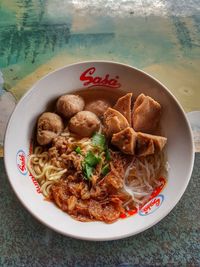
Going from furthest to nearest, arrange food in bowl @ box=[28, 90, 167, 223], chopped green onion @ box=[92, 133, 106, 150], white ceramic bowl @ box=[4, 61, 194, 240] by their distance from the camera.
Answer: chopped green onion @ box=[92, 133, 106, 150], food in bowl @ box=[28, 90, 167, 223], white ceramic bowl @ box=[4, 61, 194, 240]

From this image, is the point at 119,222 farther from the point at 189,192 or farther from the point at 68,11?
the point at 68,11

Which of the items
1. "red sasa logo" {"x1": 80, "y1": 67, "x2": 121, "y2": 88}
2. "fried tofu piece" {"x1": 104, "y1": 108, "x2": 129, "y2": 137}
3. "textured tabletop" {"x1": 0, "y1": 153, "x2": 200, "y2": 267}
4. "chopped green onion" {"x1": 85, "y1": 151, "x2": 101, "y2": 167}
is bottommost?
"textured tabletop" {"x1": 0, "y1": 153, "x2": 200, "y2": 267}

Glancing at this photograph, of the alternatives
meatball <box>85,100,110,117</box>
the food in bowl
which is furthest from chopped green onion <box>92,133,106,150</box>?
meatball <box>85,100,110,117</box>

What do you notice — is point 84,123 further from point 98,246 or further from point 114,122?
point 98,246

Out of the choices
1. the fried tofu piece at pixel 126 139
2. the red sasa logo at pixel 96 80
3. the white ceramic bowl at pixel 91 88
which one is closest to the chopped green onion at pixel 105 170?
the fried tofu piece at pixel 126 139

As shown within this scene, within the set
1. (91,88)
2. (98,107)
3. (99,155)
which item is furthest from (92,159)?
(91,88)

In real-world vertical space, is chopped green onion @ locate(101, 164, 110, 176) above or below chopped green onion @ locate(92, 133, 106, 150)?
below

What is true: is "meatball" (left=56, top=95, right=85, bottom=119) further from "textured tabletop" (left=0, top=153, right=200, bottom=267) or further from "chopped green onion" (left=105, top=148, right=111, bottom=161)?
"textured tabletop" (left=0, top=153, right=200, bottom=267)

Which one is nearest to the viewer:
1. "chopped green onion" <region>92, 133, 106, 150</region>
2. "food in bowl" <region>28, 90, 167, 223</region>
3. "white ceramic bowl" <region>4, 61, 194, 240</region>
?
"white ceramic bowl" <region>4, 61, 194, 240</region>
